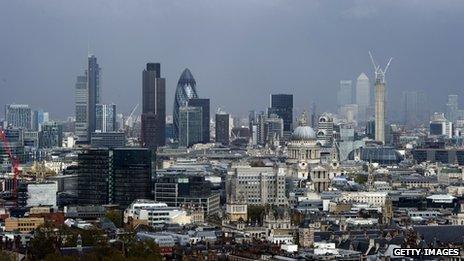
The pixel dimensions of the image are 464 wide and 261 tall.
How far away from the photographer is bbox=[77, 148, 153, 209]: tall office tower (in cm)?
6347

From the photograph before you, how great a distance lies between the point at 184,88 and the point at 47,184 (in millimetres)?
71446

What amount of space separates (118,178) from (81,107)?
A: 6555 cm

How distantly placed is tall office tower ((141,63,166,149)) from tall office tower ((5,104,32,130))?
7.57 m

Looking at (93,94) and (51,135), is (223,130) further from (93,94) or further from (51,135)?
(51,135)

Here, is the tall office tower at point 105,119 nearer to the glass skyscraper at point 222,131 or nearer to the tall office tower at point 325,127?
the glass skyscraper at point 222,131

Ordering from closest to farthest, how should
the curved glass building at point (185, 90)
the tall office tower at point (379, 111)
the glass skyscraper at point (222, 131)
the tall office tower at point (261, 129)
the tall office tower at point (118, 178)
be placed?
the tall office tower at point (118, 178), the tall office tower at point (379, 111), the tall office tower at point (261, 129), the glass skyscraper at point (222, 131), the curved glass building at point (185, 90)

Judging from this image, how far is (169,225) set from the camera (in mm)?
53938

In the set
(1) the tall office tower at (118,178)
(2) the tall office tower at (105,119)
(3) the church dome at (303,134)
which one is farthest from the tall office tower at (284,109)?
(1) the tall office tower at (118,178)

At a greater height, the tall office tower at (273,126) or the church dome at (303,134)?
the tall office tower at (273,126)

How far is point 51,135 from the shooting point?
113 meters

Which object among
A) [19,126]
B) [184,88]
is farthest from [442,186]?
[184,88]

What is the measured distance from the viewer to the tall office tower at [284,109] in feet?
387

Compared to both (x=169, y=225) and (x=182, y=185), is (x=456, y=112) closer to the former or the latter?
(x=182, y=185)

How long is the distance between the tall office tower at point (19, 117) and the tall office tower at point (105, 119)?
24.4 feet
